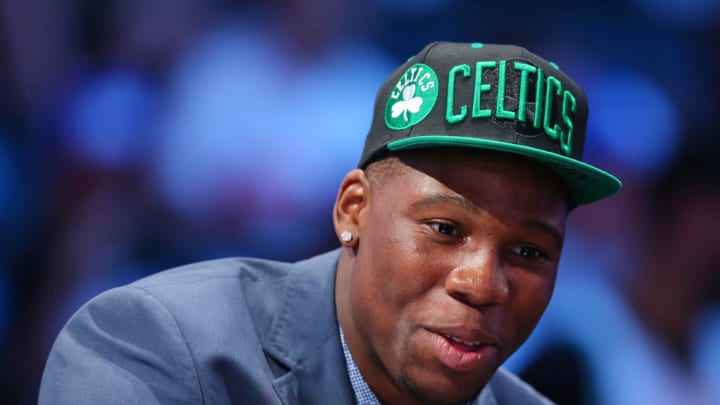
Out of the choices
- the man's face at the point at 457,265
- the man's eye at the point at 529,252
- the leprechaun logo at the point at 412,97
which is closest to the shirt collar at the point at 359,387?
the man's face at the point at 457,265

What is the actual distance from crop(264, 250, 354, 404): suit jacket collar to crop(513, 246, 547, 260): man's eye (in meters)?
0.59

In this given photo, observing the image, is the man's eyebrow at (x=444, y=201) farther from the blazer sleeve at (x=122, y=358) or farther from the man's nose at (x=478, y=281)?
the blazer sleeve at (x=122, y=358)

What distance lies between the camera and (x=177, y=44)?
379 centimetres

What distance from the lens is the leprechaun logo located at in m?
2.13

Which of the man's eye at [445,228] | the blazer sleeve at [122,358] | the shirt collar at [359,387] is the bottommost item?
the shirt collar at [359,387]

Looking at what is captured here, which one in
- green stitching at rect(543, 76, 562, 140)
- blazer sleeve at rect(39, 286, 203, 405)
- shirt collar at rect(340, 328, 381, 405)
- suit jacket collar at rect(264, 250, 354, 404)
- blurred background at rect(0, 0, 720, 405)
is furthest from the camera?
blurred background at rect(0, 0, 720, 405)

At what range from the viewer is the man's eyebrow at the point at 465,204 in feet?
6.67

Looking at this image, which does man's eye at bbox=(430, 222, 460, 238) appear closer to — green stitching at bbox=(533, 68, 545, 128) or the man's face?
the man's face

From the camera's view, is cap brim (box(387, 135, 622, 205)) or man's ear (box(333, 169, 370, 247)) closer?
cap brim (box(387, 135, 622, 205))

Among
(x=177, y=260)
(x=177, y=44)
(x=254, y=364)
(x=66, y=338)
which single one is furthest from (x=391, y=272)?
(x=177, y=44)

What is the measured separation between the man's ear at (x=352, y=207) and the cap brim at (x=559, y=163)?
184mm

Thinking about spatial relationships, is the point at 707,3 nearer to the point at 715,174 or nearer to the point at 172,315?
the point at 715,174

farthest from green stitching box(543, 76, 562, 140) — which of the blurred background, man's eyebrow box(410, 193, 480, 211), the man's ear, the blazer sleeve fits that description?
the blurred background

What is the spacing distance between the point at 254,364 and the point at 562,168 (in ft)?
3.10
